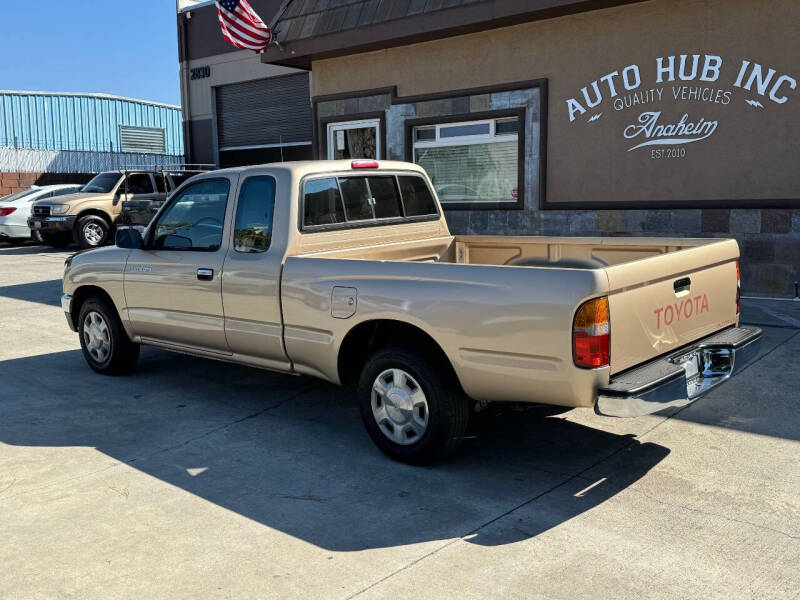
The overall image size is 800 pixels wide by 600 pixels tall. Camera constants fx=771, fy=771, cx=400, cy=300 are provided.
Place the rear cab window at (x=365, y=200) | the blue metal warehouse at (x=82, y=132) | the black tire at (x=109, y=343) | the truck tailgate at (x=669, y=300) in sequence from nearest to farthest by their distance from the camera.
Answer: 1. the truck tailgate at (x=669, y=300)
2. the rear cab window at (x=365, y=200)
3. the black tire at (x=109, y=343)
4. the blue metal warehouse at (x=82, y=132)

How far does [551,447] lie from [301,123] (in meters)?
17.1

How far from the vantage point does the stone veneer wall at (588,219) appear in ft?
30.8

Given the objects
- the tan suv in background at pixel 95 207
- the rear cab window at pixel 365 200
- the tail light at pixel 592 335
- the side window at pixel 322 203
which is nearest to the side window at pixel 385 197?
the rear cab window at pixel 365 200

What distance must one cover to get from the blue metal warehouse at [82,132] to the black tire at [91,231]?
8945 mm

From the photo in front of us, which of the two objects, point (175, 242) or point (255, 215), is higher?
point (255, 215)

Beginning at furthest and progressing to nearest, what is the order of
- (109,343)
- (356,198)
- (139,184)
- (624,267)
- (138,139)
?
(138,139) < (139,184) < (109,343) < (356,198) < (624,267)

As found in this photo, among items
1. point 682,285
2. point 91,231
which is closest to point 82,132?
point 91,231

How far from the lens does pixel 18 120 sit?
30.0 meters

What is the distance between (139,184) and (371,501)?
16.7 m

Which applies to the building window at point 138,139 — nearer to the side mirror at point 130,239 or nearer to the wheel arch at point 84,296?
the wheel arch at point 84,296

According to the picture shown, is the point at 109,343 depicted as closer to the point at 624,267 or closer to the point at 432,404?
the point at 432,404

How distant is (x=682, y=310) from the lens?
450 cm

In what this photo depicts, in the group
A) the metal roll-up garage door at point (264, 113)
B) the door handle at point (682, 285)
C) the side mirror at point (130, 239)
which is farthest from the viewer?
the metal roll-up garage door at point (264, 113)

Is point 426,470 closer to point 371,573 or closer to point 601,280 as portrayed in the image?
point 371,573
